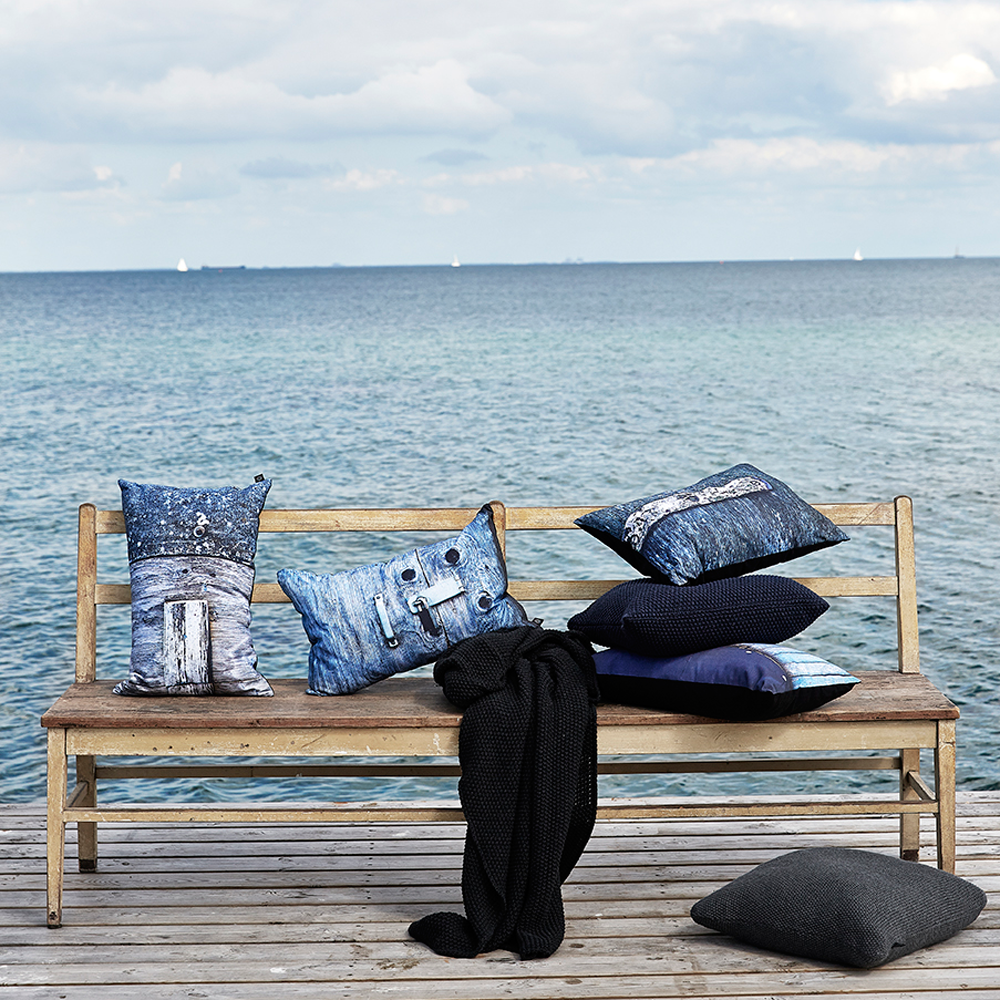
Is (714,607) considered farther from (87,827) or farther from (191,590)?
(87,827)

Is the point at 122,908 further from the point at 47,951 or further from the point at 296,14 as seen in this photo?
the point at 296,14

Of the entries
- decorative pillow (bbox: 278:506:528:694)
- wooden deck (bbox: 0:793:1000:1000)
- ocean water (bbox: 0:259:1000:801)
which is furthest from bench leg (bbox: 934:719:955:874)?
ocean water (bbox: 0:259:1000:801)

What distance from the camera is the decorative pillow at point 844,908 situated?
251cm

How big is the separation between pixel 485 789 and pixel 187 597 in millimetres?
868

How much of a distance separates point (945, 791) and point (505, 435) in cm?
1512

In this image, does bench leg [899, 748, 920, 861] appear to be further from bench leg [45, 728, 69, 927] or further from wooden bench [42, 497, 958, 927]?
bench leg [45, 728, 69, 927]

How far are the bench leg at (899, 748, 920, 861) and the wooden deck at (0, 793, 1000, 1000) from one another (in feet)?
0.26

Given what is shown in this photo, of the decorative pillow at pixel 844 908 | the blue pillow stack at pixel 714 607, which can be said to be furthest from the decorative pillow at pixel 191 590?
the decorative pillow at pixel 844 908

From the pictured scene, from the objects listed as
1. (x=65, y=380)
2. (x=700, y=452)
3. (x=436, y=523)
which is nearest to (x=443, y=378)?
(x=65, y=380)

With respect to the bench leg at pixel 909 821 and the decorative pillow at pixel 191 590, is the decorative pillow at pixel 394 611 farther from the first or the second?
the bench leg at pixel 909 821

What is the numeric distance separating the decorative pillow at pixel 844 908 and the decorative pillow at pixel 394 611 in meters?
0.83

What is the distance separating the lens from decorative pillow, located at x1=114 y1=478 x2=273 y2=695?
9.72 feet

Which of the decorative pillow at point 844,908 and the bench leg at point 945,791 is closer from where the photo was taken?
the decorative pillow at point 844,908

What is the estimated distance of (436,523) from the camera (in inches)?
128
